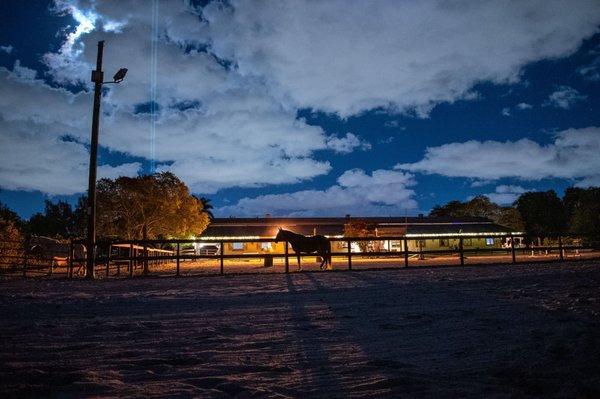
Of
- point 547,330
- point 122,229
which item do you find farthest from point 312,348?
point 122,229

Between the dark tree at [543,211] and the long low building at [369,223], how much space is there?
1350 cm

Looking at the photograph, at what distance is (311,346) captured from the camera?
12.8 feet

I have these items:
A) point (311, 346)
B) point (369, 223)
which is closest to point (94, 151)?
point (311, 346)

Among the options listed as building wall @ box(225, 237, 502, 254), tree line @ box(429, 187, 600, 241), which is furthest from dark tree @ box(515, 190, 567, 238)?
building wall @ box(225, 237, 502, 254)

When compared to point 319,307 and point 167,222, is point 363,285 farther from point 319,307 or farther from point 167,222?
point 167,222

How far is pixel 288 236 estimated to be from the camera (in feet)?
52.7

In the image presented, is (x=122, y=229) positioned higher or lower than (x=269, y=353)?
higher

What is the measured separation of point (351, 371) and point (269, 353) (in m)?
0.92

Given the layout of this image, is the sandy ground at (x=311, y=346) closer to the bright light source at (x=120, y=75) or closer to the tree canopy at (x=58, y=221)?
the bright light source at (x=120, y=75)

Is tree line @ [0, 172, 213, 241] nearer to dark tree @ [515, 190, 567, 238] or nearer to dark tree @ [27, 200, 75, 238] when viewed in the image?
dark tree @ [27, 200, 75, 238]

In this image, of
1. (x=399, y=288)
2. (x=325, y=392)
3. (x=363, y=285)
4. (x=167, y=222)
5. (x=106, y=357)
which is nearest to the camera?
(x=325, y=392)

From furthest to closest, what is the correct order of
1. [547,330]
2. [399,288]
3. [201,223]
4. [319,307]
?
[201,223]
[399,288]
[319,307]
[547,330]

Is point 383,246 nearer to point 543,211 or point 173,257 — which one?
point 173,257

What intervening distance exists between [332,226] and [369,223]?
811 centimetres
